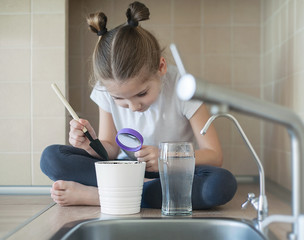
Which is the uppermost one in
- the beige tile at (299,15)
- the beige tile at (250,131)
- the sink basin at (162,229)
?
the beige tile at (299,15)

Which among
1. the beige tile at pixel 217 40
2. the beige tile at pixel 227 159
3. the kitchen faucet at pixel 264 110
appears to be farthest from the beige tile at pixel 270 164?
the kitchen faucet at pixel 264 110

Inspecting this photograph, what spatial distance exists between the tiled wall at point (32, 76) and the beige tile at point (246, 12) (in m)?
0.86

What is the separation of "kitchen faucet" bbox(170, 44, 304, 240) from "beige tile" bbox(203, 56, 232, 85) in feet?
5.34

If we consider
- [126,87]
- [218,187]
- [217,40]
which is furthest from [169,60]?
[218,187]

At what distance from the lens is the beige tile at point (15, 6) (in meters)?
2.02

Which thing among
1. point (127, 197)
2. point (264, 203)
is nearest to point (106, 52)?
point (127, 197)

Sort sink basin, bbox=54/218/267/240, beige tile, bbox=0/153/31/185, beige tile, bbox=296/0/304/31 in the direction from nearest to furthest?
sink basin, bbox=54/218/267/240, beige tile, bbox=296/0/304/31, beige tile, bbox=0/153/31/185

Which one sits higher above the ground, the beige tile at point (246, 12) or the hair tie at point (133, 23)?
the beige tile at point (246, 12)

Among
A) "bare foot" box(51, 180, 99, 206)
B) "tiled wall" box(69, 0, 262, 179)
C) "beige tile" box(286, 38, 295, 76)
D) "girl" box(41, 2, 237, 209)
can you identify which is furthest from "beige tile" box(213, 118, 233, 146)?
"bare foot" box(51, 180, 99, 206)

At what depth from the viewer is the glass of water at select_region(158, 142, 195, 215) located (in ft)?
4.04

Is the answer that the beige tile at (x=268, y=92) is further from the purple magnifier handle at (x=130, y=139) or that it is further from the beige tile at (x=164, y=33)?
the purple magnifier handle at (x=130, y=139)

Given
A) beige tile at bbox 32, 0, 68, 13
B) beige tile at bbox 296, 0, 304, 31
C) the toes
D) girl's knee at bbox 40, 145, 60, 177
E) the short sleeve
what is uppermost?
beige tile at bbox 32, 0, 68, 13

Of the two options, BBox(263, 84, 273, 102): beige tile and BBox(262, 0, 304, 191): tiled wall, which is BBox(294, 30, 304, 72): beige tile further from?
BBox(263, 84, 273, 102): beige tile

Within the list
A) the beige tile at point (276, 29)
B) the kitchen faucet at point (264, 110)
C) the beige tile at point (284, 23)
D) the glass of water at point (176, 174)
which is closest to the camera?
the kitchen faucet at point (264, 110)
